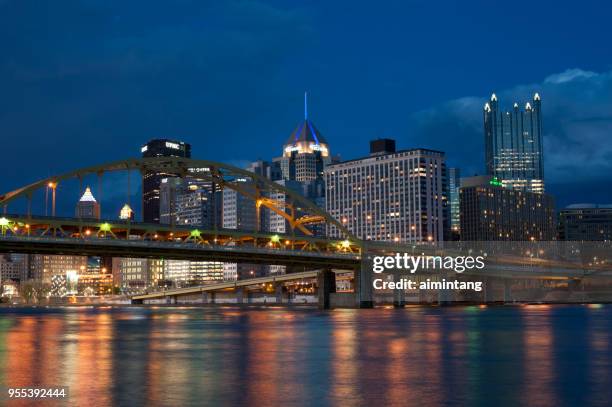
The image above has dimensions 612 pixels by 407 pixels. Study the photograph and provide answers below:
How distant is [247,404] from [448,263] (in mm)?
135557

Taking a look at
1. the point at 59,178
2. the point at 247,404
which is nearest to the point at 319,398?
→ the point at 247,404

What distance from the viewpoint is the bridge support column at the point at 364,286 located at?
133875 millimetres

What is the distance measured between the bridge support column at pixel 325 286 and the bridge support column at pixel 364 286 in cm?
561

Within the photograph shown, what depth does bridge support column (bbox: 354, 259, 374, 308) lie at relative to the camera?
439 feet

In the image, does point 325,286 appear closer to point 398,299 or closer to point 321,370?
point 398,299

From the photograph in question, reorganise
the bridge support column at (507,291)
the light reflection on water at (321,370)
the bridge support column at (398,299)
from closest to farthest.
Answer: the light reflection on water at (321,370)
the bridge support column at (398,299)
the bridge support column at (507,291)

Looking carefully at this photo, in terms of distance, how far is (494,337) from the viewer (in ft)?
152

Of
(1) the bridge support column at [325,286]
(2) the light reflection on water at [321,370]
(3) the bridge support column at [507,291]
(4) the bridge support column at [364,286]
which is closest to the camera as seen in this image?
(2) the light reflection on water at [321,370]

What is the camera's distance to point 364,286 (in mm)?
135250

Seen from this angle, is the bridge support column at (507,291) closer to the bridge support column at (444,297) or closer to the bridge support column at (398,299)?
the bridge support column at (444,297)

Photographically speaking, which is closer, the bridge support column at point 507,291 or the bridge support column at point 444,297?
the bridge support column at point 444,297

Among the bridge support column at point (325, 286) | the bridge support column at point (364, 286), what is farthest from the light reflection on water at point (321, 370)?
the bridge support column at point (325, 286)

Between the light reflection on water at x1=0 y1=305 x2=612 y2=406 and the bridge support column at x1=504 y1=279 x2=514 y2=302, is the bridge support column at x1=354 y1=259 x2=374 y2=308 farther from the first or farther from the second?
the light reflection on water at x1=0 y1=305 x2=612 y2=406

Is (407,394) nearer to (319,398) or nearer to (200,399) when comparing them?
(319,398)
